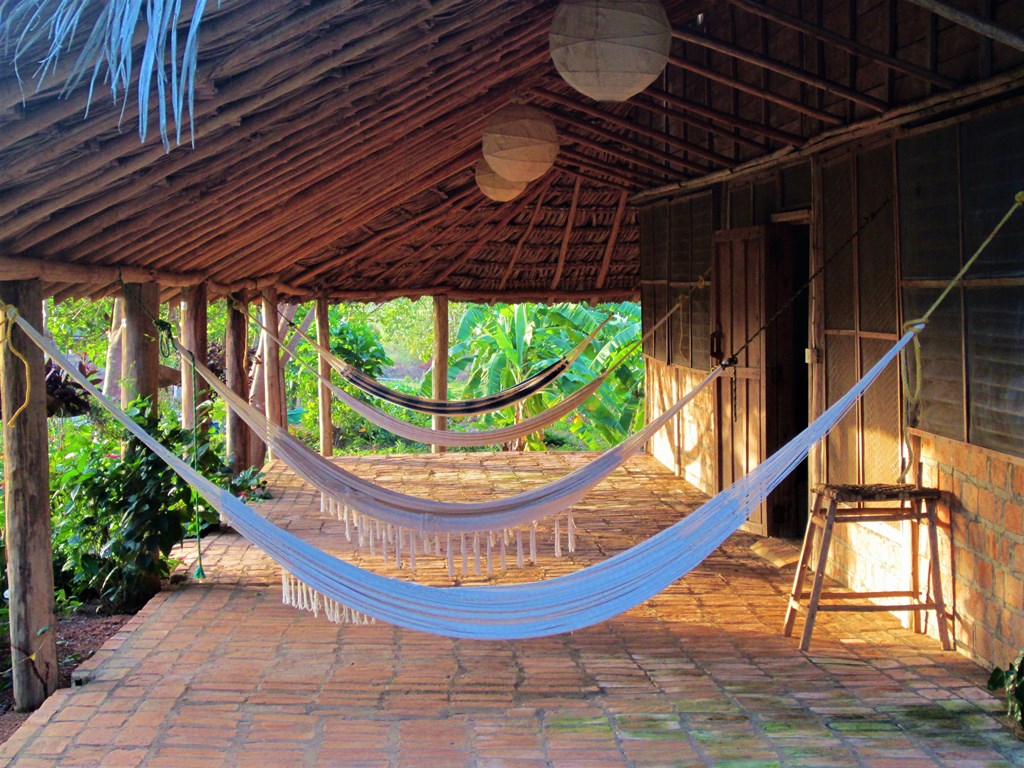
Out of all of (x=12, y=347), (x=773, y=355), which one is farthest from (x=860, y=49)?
(x=12, y=347)

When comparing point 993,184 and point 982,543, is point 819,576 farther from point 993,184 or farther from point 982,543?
point 993,184

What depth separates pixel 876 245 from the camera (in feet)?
11.9

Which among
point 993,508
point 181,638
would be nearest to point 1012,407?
point 993,508

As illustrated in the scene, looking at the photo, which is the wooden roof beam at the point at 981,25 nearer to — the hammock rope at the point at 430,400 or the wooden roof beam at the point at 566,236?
the hammock rope at the point at 430,400

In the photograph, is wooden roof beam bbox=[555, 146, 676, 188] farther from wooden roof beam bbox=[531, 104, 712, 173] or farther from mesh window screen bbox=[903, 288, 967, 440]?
mesh window screen bbox=[903, 288, 967, 440]

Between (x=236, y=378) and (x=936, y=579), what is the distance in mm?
3705

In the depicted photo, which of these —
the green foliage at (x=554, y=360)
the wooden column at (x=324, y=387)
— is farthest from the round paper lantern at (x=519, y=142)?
the green foliage at (x=554, y=360)

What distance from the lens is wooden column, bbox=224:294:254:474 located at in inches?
216

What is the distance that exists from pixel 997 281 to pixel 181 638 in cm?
270

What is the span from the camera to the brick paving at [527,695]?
246 cm

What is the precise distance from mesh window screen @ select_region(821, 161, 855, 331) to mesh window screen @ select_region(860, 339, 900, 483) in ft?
0.77

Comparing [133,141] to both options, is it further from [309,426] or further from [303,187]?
[309,426]

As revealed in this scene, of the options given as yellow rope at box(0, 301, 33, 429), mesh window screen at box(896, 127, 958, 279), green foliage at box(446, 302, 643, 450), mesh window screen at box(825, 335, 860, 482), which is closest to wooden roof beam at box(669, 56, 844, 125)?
mesh window screen at box(896, 127, 958, 279)

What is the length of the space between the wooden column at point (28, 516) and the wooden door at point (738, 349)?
2.97 m
